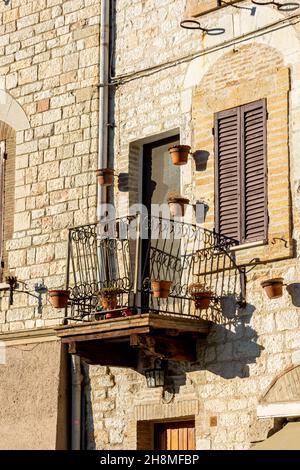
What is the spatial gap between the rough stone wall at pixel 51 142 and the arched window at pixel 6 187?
3.5 inches

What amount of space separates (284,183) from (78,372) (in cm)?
358

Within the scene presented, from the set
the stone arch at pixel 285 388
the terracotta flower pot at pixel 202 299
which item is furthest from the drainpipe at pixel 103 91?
the stone arch at pixel 285 388

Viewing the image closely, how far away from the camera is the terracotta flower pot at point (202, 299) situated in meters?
14.1

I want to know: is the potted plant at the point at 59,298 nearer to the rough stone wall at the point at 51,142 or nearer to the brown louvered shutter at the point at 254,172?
the rough stone wall at the point at 51,142

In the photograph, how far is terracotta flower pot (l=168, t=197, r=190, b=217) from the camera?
14.5 metres

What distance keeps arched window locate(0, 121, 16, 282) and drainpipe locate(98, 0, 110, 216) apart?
5.15ft

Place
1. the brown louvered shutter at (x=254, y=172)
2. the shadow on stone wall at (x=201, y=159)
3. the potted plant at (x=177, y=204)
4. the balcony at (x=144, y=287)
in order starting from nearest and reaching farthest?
the balcony at (x=144, y=287), the brown louvered shutter at (x=254, y=172), the potted plant at (x=177, y=204), the shadow on stone wall at (x=201, y=159)

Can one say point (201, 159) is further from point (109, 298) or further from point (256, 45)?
point (109, 298)

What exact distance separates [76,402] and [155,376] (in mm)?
1217

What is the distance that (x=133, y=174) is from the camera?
51.5ft

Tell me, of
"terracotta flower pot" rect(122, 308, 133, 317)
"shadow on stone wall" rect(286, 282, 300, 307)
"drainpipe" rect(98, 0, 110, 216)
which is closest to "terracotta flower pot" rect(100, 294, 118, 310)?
"terracotta flower pot" rect(122, 308, 133, 317)

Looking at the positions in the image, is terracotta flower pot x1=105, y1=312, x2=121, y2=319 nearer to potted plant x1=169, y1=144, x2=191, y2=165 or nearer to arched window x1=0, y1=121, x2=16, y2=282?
potted plant x1=169, y1=144, x2=191, y2=165

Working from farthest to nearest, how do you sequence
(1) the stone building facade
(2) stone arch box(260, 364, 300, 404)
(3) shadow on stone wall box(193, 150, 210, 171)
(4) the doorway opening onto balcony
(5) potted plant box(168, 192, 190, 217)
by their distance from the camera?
(4) the doorway opening onto balcony → (3) shadow on stone wall box(193, 150, 210, 171) → (5) potted plant box(168, 192, 190, 217) → (1) the stone building facade → (2) stone arch box(260, 364, 300, 404)

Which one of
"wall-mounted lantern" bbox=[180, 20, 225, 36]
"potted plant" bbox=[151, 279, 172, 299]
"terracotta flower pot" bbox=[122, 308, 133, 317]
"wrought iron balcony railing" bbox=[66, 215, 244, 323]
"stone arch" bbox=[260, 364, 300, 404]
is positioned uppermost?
"wall-mounted lantern" bbox=[180, 20, 225, 36]
